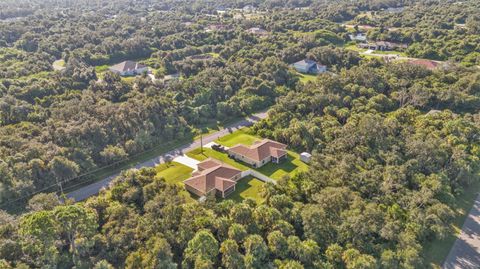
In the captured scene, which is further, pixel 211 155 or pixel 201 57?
pixel 201 57

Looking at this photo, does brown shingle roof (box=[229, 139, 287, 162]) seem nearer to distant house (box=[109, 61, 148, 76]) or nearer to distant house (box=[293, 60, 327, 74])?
distant house (box=[293, 60, 327, 74])

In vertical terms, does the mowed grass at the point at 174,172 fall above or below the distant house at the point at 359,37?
below

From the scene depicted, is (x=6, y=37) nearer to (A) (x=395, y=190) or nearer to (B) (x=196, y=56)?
(B) (x=196, y=56)

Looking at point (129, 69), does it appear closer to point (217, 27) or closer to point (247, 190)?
point (217, 27)

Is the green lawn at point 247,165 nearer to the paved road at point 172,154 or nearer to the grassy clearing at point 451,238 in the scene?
the paved road at point 172,154

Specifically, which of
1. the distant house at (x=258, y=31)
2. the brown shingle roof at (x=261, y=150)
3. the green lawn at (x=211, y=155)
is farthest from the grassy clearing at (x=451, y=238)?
the distant house at (x=258, y=31)

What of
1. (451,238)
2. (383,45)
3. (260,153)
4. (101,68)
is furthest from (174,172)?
(383,45)
